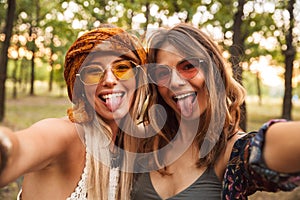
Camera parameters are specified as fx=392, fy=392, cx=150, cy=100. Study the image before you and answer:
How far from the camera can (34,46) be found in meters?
21.9

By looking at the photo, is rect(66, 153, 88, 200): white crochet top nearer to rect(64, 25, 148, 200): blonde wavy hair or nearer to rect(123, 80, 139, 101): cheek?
rect(64, 25, 148, 200): blonde wavy hair

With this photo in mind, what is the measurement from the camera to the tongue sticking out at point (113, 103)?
2.30 m

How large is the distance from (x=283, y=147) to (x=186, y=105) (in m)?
0.96

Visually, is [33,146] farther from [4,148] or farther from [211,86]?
[211,86]

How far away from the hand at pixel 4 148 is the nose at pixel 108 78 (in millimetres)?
1031

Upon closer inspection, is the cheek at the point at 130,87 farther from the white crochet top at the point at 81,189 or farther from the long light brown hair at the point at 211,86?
the white crochet top at the point at 81,189

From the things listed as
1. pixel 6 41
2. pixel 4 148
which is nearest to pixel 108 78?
pixel 4 148

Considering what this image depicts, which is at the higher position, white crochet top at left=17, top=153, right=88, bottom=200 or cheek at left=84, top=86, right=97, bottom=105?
cheek at left=84, top=86, right=97, bottom=105

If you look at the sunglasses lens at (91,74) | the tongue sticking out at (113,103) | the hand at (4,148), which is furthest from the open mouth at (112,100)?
the hand at (4,148)

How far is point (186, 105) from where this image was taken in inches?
86.7

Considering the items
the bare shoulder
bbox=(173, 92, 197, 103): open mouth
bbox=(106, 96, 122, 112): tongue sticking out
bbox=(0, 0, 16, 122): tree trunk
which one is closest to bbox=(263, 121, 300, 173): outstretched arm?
bbox=(173, 92, 197, 103): open mouth

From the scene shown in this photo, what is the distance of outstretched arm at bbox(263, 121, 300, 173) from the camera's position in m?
1.25

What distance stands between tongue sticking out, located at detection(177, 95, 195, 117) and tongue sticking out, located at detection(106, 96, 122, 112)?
14.5 inches

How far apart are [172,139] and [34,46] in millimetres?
20801
